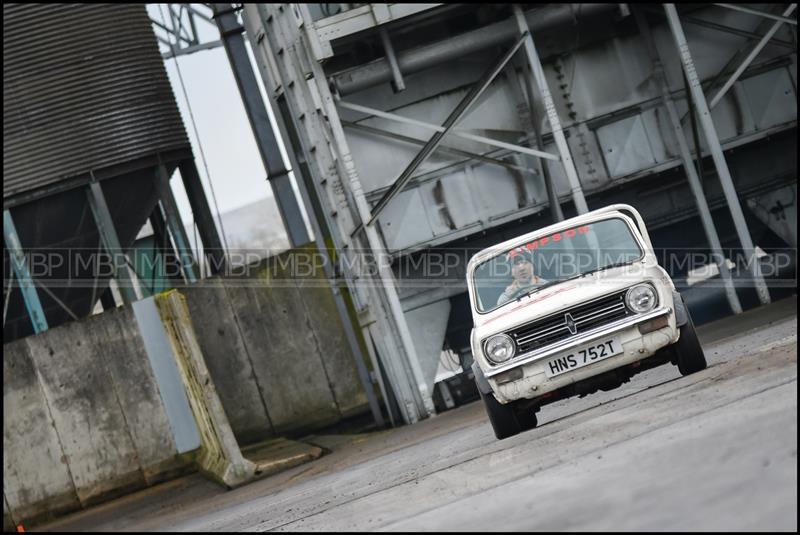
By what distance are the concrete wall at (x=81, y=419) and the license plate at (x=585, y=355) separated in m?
10.4

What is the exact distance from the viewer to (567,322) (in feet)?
31.5

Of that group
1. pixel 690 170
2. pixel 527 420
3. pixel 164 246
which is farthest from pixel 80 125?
pixel 527 420

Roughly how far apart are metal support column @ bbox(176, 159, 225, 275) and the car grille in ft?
55.0

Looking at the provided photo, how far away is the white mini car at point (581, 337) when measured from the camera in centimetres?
950

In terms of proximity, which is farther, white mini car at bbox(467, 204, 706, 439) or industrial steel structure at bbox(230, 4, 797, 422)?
industrial steel structure at bbox(230, 4, 797, 422)

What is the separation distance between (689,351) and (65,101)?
16.7m

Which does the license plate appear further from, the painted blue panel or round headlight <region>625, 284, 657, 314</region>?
the painted blue panel

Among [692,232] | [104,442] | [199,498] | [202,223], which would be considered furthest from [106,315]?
[692,232]

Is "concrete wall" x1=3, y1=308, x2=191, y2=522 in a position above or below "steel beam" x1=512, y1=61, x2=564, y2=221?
below

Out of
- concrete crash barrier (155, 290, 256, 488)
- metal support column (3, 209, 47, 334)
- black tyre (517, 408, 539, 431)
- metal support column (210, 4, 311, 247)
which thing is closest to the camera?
black tyre (517, 408, 539, 431)

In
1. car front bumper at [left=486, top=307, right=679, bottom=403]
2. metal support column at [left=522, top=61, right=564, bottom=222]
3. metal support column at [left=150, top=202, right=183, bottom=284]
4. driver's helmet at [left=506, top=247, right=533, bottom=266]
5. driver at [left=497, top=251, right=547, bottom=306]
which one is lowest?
car front bumper at [left=486, top=307, right=679, bottom=403]

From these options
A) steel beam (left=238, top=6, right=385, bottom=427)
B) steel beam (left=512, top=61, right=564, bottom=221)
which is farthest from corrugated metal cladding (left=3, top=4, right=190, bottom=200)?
steel beam (left=512, top=61, right=564, bottom=221)

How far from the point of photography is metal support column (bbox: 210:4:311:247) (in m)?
21.8

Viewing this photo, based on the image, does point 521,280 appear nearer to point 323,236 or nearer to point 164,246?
point 323,236
